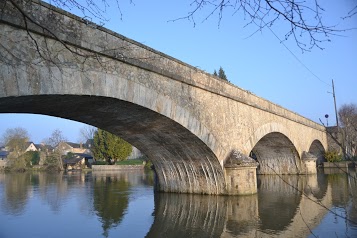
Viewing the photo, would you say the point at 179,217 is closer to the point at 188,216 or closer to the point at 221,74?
the point at 188,216

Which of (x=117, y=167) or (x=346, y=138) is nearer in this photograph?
(x=346, y=138)

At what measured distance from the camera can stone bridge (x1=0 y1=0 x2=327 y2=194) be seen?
17.4ft

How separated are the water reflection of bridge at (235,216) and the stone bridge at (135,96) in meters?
1.12

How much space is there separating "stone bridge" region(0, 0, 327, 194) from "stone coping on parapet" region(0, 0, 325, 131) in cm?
2

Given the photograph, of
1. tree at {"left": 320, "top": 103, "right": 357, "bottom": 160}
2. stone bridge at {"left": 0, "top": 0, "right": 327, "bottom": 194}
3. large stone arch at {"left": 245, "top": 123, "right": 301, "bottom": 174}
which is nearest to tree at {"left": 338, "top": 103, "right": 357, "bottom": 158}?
tree at {"left": 320, "top": 103, "right": 357, "bottom": 160}

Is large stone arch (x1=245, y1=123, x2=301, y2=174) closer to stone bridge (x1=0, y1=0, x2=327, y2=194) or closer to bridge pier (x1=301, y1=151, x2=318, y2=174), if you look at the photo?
bridge pier (x1=301, y1=151, x2=318, y2=174)

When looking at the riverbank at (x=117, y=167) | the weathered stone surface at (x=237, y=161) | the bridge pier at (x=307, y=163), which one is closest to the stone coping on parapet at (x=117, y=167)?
the riverbank at (x=117, y=167)

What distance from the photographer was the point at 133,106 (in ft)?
26.3

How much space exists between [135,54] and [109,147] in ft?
134

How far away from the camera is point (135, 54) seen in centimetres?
808

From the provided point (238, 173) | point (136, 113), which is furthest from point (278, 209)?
point (136, 113)

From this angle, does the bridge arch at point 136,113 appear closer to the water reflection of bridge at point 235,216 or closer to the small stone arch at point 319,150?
the water reflection of bridge at point 235,216

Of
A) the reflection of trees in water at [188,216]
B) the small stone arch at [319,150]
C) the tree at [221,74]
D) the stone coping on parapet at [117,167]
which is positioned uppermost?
the tree at [221,74]

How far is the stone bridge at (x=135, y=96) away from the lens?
5.31 meters
